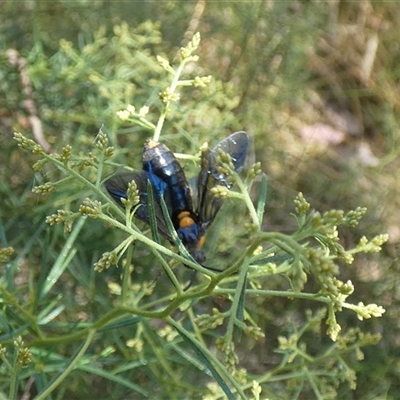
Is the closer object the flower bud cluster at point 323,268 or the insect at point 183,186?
the flower bud cluster at point 323,268

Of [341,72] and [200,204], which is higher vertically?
[200,204]

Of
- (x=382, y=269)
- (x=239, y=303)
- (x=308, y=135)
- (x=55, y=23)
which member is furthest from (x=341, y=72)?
(x=239, y=303)

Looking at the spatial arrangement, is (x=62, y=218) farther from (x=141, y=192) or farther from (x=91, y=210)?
(x=141, y=192)

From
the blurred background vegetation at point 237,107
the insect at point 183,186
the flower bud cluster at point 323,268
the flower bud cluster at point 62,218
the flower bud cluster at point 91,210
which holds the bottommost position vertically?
the blurred background vegetation at point 237,107

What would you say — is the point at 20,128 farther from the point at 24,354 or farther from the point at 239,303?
the point at 239,303

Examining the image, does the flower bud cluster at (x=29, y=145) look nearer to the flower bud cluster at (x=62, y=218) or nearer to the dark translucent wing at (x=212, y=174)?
the flower bud cluster at (x=62, y=218)

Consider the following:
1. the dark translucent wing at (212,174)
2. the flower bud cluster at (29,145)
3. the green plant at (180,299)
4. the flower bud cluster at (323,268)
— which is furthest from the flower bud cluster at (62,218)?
the flower bud cluster at (323,268)

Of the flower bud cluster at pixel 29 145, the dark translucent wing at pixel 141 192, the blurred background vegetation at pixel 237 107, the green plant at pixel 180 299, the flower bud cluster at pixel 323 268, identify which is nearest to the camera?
the flower bud cluster at pixel 323 268
